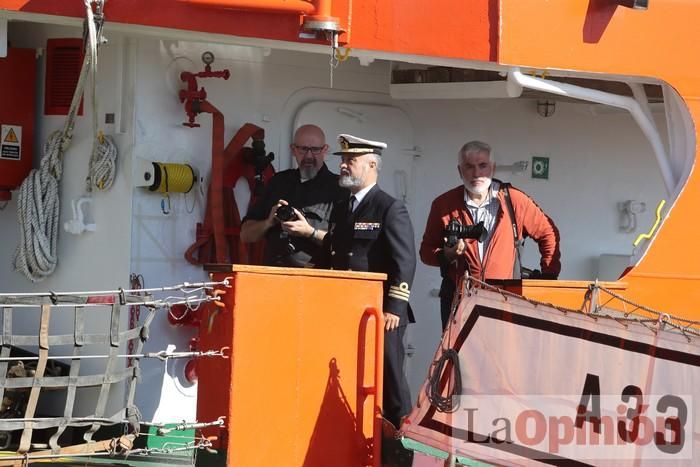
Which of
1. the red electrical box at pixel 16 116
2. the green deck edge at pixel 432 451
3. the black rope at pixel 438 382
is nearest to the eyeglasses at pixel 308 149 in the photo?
the red electrical box at pixel 16 116

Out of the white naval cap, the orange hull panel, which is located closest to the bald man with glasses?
the white naval cap

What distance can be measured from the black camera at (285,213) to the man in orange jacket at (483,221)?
767 mm

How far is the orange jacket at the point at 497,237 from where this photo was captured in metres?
5.94

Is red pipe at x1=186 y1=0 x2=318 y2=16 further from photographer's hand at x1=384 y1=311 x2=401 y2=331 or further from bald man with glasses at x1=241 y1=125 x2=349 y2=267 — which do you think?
photographer's hand at x1=384 y1=311 x2=401 y2=331

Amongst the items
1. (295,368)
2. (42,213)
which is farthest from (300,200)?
(295,368)

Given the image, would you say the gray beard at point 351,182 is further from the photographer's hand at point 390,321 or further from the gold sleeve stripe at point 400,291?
the photographer's hand at point 390,321

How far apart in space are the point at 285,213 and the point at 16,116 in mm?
1646

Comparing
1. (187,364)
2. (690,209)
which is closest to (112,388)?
(187,364)

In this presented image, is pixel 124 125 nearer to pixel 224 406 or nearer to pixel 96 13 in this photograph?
pixel 96 13

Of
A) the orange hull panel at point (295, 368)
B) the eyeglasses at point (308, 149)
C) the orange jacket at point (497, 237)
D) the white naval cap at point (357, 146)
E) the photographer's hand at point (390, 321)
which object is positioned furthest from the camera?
the eyeglasses at point (308, 149)

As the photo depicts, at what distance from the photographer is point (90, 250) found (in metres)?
6.11

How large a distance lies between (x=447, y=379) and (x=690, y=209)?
1870 mm

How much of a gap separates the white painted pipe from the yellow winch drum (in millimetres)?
1694

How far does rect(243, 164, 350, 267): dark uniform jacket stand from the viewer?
6.02 metres
